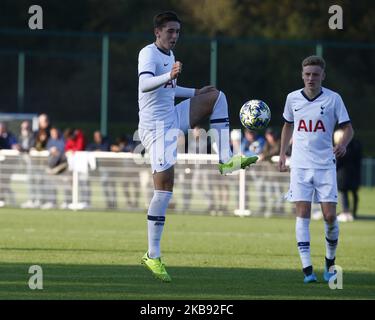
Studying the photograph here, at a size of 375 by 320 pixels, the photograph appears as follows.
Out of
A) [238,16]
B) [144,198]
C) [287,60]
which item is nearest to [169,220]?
[144,198]

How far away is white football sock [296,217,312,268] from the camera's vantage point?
39.8ft

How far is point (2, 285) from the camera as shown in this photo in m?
11.4

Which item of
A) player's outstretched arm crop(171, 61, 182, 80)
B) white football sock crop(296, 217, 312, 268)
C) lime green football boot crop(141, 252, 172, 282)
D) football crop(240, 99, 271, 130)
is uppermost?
player's outstretched arm crop(171, 61, 182, 80)

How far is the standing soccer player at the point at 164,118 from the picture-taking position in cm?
1181

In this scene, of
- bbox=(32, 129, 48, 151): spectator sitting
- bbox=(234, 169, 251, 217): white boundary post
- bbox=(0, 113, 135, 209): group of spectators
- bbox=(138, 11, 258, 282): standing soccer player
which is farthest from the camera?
bbox=(32, 129, 48, 151): spectator sitting

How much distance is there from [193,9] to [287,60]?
41.8 ft

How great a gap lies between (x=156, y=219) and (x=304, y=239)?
5.11 ft

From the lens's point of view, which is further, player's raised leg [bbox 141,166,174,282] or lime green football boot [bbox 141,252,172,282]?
player's raised leg [bbox 141,166,174,282]

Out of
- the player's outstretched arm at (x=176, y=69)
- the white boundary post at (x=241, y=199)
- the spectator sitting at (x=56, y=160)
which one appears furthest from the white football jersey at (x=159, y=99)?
the spectator sitting at (x=56, y=160)

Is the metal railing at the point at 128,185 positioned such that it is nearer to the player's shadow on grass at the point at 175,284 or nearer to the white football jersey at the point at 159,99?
the player's shadow on grass at the point at 175,284

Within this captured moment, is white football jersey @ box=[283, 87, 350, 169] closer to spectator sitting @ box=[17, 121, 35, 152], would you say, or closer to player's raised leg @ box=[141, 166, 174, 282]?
player's raised leg @ box=[141, 166, 174, 282]

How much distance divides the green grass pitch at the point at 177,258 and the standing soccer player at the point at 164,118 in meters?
0.76

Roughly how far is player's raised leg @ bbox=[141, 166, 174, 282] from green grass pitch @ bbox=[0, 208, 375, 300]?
17cm

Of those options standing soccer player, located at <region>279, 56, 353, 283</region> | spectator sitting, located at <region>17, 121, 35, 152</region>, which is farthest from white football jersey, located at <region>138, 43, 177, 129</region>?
spectator sitting, located at <region>17, 121, 35, 152</region>
